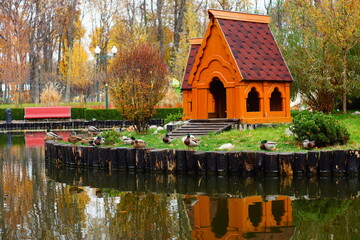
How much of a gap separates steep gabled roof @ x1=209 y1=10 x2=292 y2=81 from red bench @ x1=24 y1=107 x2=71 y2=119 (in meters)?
21.4

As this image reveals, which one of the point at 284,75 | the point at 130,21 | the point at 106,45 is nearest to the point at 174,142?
the point at 284,75

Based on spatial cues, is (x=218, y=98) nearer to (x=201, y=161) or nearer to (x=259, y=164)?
(x=201, y=161)

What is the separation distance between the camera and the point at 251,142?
15109mm

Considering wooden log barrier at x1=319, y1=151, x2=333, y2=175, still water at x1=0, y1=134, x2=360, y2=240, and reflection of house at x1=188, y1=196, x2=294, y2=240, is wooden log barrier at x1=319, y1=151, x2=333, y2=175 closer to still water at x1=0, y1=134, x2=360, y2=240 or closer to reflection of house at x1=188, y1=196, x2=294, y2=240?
still water at x1=0, y1=134, x2=360, y2=240

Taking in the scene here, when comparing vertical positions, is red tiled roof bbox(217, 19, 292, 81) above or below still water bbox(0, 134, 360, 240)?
above

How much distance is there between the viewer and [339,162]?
11.8 metres

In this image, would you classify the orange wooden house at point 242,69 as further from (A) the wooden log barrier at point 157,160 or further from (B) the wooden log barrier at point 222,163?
(B) the wooden log barrier at point 222,163

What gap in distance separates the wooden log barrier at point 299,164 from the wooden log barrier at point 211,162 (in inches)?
77.9

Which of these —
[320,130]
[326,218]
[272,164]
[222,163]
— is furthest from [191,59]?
[326,218]

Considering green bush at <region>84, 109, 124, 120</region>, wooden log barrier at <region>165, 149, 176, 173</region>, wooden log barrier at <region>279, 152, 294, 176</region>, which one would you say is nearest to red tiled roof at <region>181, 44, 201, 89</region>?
wooden log barrier at <region>165, 149, 176, 173</region>

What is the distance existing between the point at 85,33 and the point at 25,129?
31.2 m

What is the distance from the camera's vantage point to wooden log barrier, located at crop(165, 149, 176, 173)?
42.2 feet

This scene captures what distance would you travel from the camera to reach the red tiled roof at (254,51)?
18.6 metres

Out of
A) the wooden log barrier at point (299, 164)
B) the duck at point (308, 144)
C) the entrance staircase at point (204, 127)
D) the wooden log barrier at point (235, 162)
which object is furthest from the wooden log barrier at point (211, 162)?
the entrance staircase at point (204, 127)
